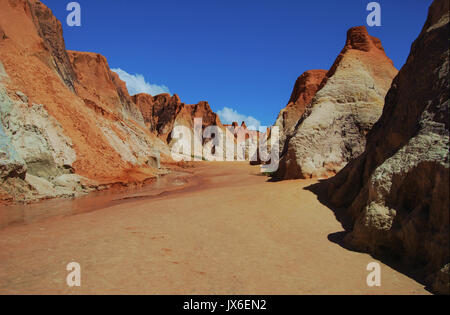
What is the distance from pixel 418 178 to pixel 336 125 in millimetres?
6002

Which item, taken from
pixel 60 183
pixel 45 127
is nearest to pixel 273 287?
pixel 60 183

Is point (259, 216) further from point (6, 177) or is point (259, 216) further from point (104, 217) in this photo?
point (6, 177)

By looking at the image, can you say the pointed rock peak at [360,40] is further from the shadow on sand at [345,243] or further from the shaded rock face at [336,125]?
the shadow on sand at [345,243]

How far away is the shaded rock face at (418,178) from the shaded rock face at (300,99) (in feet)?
51.7

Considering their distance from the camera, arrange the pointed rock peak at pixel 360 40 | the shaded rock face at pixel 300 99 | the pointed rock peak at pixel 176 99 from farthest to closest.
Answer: the pointed rock peak at pixel 176 99 < the shaded rock face at pixel 300 99 < the pointed rock peak at pixel 360 40

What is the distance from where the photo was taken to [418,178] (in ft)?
9.87

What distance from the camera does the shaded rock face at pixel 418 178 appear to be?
260cm

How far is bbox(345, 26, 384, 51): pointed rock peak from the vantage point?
11.4 m

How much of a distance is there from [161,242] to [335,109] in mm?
7614

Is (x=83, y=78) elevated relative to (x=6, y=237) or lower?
elevated

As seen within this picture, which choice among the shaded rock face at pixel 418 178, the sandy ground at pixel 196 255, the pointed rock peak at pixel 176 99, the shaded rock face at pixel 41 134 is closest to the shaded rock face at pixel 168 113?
the pointed rock peak at pixel 176 99

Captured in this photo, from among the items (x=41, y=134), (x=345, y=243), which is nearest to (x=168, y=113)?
(x=41, y=134)

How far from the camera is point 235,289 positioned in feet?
7.84
